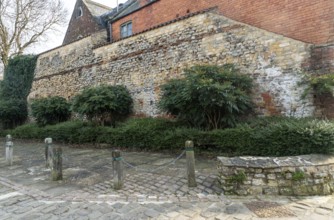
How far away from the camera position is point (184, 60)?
1063 centimetres

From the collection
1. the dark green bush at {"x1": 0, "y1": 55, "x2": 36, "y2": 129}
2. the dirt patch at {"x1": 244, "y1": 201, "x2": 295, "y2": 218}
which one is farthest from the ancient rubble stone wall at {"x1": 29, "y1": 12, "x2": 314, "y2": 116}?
the dirt patch at {"x1": 244, "y1": 201, "x2": 295, "y2": 218}

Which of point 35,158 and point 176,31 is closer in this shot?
point 35,158

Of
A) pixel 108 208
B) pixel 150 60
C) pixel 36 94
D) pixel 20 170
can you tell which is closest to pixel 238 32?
pixel 150 60

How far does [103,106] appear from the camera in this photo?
11.4 meters

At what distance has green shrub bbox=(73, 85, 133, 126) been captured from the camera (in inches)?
452

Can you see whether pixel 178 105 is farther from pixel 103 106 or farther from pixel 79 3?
pixel 79 3

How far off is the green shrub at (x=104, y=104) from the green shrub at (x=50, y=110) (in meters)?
3.41

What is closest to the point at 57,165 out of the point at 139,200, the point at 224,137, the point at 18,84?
the point at 139,200

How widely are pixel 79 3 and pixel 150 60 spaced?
1245 centimetres

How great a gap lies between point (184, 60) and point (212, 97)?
11.8 feet

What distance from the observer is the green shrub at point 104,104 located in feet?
37.7

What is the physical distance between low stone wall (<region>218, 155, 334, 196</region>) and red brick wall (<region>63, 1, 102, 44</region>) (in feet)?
53.8

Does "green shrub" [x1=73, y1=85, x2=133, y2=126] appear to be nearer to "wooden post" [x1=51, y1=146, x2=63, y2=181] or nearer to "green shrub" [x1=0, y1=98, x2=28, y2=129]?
"wooden post" [x1=51, y1=146, x2=63, y2=181]

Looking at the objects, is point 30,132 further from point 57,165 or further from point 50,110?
point 57,165
